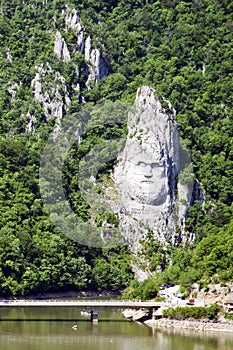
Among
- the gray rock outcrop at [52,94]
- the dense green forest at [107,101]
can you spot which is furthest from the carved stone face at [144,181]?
the gray rock outcrop at [52,94]

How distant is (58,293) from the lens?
397 ft

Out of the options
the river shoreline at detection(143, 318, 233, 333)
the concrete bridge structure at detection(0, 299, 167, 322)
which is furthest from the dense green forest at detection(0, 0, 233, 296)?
the river shoreline at detection(143, 318, 233, 333)

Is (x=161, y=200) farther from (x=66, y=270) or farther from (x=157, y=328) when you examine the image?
(x=157, y=328)

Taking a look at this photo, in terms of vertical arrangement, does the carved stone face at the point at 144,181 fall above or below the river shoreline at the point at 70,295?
above

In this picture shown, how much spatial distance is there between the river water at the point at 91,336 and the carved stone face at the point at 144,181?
32521 millimetres

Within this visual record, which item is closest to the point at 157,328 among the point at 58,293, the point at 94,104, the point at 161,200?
the point at 58,293

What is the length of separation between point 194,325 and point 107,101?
2121 inches

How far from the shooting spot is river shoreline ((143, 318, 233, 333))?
9038 centimetres

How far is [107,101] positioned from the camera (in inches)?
5600

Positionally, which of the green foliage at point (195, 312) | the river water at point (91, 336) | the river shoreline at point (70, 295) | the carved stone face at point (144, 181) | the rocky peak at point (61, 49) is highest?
the rocky peak at point (61, 49)

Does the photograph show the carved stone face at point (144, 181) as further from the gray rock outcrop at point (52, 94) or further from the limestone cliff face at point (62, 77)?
the gray rock outcrop at point (52, 94)

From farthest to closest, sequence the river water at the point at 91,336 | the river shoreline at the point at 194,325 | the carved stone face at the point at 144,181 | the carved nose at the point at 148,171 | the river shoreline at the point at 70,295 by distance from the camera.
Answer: the carved nose at the point at 148,171 < the carved stone face at the point at 144,181 < the river shoreline at the point at 70,295 < the river shoreline at the point at 194,325 < the river water at the point at 91,336

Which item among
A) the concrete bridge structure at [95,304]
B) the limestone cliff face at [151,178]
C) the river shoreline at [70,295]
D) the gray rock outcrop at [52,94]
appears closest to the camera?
the concrete bridge structure at [95,304]

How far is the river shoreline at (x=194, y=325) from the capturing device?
9038 centimetres
